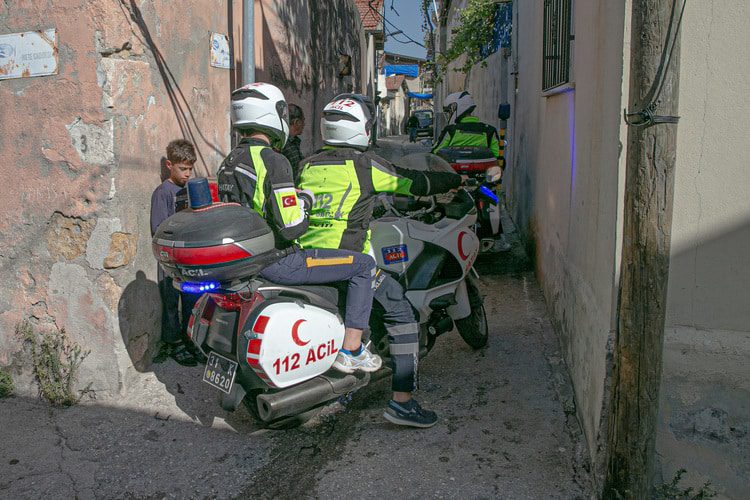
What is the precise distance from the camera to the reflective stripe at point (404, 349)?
13.2ft

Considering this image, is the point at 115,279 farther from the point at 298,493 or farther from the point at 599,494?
the point at 599,494

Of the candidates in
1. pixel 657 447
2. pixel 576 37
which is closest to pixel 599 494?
pixel 657 447

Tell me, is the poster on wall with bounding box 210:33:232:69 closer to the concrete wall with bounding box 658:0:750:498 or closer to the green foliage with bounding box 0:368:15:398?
the green foliage with bounding box 0:368:15:398

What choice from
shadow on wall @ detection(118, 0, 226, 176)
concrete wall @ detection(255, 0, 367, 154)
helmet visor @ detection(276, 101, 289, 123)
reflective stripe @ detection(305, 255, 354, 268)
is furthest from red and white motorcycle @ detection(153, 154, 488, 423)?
concrete wall @ detection(255, 0, 367, 154)

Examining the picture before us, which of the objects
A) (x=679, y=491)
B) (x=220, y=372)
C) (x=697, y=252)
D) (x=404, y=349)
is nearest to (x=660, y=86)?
(x=697, y=252)

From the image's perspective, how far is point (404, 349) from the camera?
404 cm

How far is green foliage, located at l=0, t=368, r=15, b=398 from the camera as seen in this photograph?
440 cm

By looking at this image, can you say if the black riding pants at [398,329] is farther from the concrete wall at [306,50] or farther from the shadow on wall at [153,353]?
the concrete wall at [306,50]

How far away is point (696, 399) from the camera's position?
310 cm

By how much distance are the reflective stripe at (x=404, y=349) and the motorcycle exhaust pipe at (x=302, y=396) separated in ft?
1.07

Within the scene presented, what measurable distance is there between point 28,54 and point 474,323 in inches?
131

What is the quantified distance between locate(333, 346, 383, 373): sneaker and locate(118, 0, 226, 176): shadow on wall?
2254 mm

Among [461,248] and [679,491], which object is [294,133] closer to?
[461,248]

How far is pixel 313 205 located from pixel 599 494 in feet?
6.70
